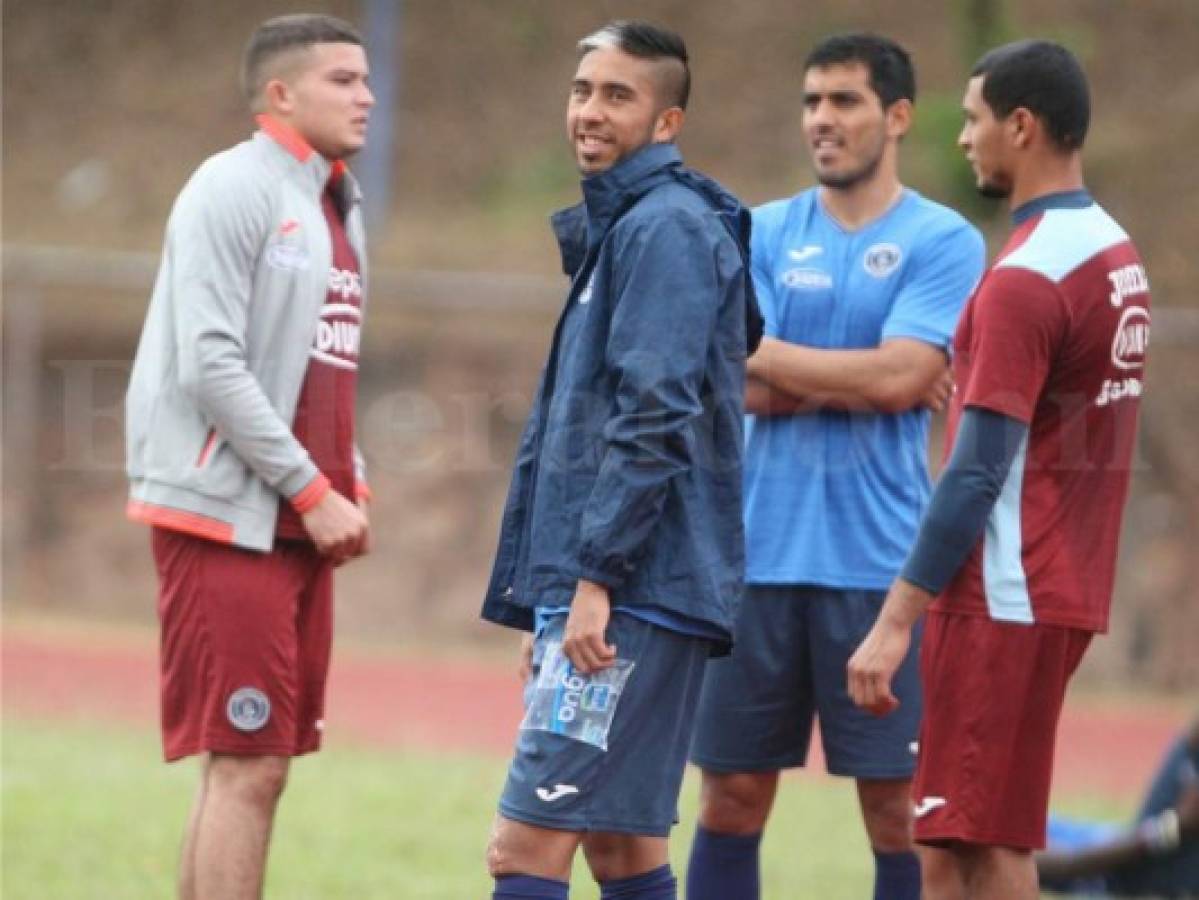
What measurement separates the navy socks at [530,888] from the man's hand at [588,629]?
1.53 ft

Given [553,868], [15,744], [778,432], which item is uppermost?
[778,432]

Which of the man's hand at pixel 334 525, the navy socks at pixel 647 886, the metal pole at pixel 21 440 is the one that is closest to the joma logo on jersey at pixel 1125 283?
the navy socks at pixel 647 886

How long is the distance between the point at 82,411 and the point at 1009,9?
11.9m

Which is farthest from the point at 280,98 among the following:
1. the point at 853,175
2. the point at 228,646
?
the point at 853,175

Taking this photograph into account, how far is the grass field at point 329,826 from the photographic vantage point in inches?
287

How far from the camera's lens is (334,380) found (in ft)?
18.3

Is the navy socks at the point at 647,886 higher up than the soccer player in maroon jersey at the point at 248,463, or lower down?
lower down

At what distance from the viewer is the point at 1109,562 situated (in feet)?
16.4

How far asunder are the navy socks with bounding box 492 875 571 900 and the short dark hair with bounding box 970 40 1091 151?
2109mm

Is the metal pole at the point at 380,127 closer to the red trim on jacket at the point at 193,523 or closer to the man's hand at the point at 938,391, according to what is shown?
the man's hand at the point at 938,391

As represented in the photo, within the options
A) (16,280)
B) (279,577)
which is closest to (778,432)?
(279,577)

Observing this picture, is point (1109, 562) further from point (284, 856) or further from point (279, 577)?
point (284, 856)

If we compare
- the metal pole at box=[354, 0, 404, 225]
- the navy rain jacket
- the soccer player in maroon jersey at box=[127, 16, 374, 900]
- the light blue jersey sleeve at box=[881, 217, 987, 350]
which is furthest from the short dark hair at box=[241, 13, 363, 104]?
the metal pole at box=[354, 0, 404, 225]

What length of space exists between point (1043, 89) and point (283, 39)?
80.6 inches
